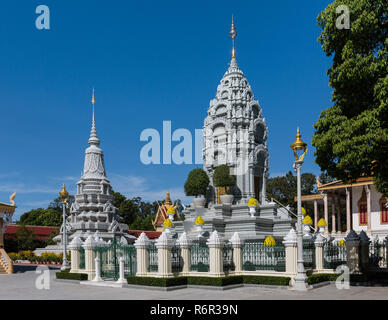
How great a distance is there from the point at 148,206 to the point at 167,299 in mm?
79050

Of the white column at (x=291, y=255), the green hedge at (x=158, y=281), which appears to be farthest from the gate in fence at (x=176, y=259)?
the white column at (x=291, y=255)

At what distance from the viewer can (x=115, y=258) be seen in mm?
22484

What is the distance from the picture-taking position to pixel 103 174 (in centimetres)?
5144

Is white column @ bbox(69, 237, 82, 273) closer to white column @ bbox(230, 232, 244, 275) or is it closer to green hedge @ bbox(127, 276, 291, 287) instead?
green hedge @ bbox(127, 276, 291, 287)

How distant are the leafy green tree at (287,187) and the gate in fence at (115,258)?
44.5 meters

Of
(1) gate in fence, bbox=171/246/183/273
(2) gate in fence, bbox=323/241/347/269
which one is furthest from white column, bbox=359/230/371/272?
(1) gate in fence, bbox=171/246/183/273

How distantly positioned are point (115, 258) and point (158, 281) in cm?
520

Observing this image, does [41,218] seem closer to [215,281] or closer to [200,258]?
[200,258]

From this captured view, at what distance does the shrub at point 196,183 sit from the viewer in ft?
116

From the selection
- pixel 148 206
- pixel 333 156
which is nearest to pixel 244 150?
pixel 333 156

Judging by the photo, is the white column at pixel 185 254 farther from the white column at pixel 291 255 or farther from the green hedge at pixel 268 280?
the white column at pixel 291 255

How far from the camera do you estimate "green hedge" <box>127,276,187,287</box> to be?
17816 mm
